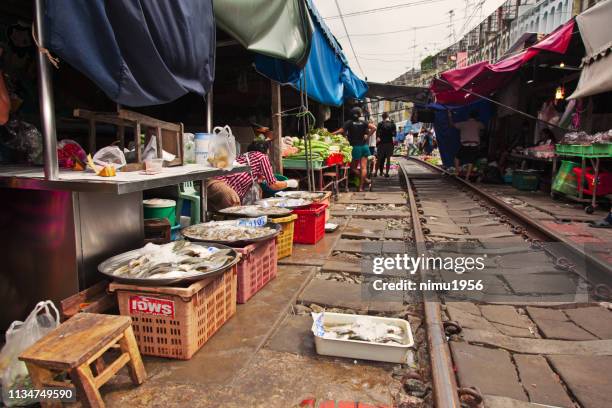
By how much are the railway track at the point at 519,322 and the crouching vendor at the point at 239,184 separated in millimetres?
2552

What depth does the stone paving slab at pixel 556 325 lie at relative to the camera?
3438 millimetres

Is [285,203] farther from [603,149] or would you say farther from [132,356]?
[603,149]

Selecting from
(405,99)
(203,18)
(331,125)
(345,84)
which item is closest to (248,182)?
(203,18)

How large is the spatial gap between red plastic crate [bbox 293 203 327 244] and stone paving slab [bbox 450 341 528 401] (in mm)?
3225

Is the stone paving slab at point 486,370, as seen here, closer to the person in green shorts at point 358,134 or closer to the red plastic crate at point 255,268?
the red plastic crate at point 255,268

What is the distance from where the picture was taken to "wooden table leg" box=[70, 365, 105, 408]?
7.16 feet

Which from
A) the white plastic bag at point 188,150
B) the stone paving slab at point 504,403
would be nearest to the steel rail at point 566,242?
the stone paving slab at point 504,403

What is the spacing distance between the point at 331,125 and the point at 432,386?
49.1 ft

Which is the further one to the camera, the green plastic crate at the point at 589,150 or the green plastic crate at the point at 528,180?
the green plastic crate at the point at 528,180

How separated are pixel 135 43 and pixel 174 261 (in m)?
1.66

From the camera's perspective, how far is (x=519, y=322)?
12.2 feet

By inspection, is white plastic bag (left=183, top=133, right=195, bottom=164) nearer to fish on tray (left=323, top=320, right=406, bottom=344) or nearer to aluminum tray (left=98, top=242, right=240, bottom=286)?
aluminum tray (left=98, top=242, right=240, bottom=286)

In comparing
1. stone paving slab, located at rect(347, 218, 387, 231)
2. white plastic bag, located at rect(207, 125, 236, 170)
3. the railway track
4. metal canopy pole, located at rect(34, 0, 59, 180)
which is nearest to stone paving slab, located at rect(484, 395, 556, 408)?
the railway track

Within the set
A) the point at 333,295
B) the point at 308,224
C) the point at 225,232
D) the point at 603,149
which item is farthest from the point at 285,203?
the point at 603,149
